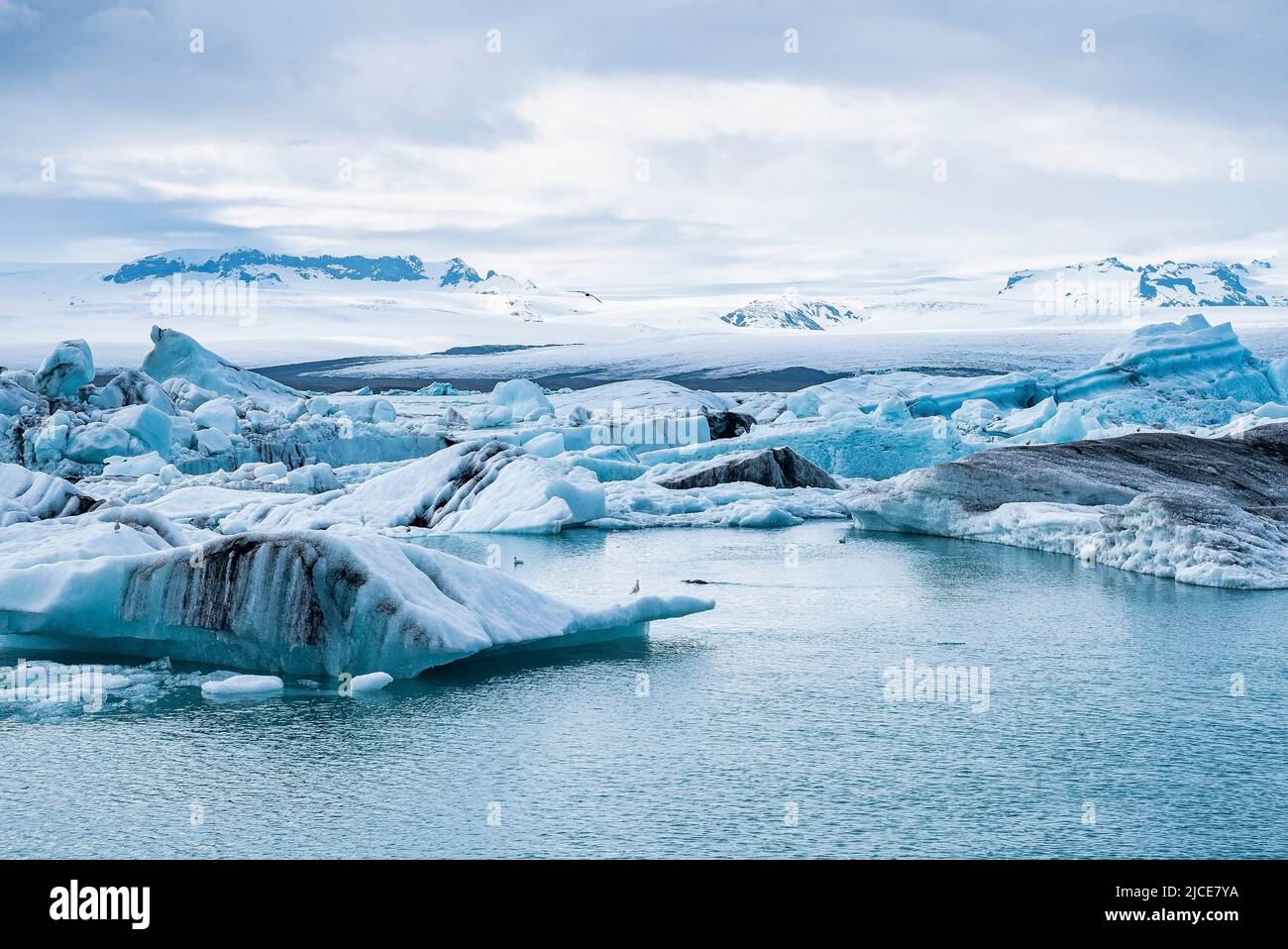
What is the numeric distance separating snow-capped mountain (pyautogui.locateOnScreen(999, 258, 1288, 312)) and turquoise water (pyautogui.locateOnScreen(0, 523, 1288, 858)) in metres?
140

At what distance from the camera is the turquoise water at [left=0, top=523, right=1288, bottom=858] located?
5.47 m

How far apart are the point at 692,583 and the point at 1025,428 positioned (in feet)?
64.8

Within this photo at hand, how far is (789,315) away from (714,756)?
173363 mm

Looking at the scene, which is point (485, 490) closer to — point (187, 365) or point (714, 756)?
point (714, 756)

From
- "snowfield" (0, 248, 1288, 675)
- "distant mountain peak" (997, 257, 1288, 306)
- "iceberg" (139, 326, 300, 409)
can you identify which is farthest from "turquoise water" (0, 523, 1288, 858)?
"distant mountain peak" (997, 257, 1288, 306)

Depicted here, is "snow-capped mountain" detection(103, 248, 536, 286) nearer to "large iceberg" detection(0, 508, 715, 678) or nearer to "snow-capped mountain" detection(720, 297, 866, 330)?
"snow-capped mountain" detection(720, 297, 866, 330)

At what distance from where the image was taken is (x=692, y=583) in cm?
1246

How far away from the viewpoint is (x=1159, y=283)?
173 m

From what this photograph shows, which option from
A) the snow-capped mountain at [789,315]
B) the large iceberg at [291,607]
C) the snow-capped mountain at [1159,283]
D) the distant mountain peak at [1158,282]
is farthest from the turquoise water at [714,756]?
the snow-capped mountain at [789,315]

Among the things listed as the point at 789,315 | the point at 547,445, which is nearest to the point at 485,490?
the point at 547,445

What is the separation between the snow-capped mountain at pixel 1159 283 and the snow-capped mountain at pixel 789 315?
91.0 ft

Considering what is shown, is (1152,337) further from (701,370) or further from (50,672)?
(701,370)

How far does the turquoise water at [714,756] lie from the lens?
5473 mm

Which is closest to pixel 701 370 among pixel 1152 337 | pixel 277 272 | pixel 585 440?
pixel 1152 337
